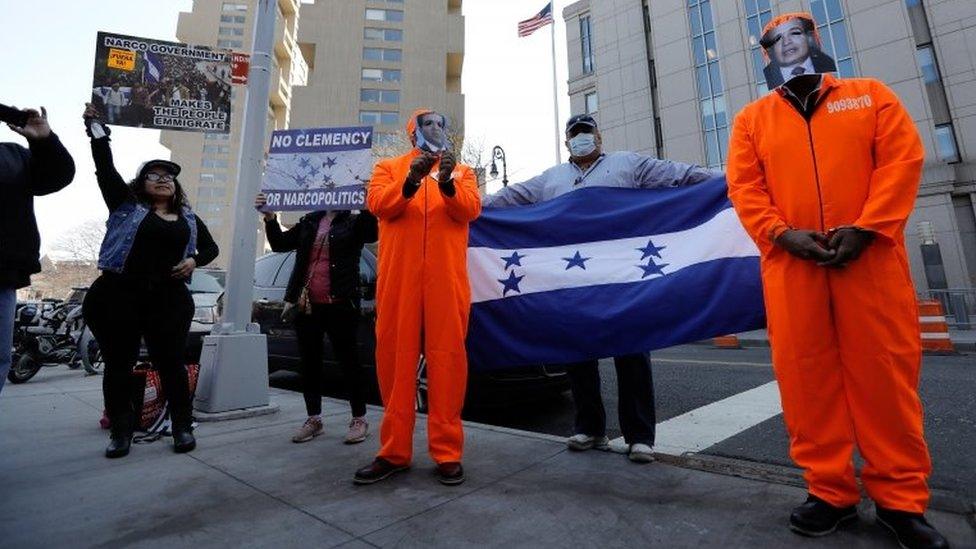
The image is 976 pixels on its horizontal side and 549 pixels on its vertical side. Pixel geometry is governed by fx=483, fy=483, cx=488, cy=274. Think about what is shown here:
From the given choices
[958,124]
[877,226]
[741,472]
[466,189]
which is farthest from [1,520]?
[958,124]

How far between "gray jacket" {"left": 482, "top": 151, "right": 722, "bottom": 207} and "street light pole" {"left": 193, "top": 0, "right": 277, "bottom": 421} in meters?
2.86

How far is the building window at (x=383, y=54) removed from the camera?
46125 mm

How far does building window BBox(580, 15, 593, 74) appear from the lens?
3044 centimetres

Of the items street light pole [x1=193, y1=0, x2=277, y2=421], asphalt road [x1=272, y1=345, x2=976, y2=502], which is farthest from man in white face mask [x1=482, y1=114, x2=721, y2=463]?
street light pole [x1=193, y1=0, x2=277, y2=421]

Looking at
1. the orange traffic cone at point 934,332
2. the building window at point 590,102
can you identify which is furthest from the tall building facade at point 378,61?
the orange traffic cone at point 934,332

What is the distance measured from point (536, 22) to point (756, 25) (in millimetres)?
10541

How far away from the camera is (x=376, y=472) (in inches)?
101

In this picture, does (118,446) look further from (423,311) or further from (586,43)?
(586,43)

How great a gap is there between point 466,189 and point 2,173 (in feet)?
7.91

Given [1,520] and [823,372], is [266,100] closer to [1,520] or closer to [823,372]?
[1,520]

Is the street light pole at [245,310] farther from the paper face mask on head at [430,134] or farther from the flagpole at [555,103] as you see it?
the flagpole at [555,103]

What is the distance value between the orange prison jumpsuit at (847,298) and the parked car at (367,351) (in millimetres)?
1950

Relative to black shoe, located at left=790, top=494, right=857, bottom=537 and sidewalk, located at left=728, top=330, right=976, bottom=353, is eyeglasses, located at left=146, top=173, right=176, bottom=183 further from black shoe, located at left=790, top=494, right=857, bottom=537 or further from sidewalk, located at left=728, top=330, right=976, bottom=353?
sidewalk, located at left=728, top=330, right=976, bottom=353

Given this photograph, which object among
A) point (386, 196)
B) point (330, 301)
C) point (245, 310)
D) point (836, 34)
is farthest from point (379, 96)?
point (386, 196)
